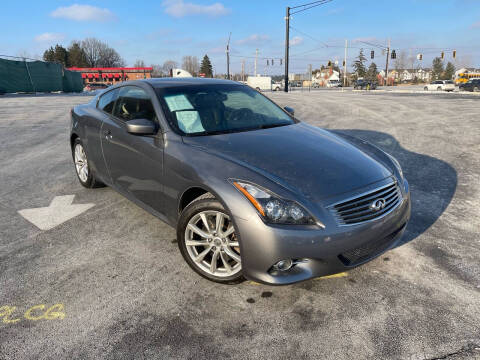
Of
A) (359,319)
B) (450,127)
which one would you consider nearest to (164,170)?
(359,319)

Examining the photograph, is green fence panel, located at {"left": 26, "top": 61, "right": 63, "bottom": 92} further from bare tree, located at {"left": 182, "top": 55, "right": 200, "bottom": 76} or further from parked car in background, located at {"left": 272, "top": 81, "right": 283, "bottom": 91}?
bare tree, located at {"left": 182, "top": 55, "right": 200, "bottom": 76}

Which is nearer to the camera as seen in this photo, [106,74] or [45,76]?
[45,76]

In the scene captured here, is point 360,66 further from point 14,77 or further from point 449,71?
point 14,77

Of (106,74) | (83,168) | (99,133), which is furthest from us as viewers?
(106,74)

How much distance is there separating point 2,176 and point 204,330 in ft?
16.9

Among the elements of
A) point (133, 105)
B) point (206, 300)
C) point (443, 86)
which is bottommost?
point (443, 86)

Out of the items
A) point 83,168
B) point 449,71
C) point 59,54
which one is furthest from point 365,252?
point 449,71

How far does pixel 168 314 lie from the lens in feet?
7.92

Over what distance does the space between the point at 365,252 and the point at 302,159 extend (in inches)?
34.1

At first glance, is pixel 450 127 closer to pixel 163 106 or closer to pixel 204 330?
pixel 163 106

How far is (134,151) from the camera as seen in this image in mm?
3449

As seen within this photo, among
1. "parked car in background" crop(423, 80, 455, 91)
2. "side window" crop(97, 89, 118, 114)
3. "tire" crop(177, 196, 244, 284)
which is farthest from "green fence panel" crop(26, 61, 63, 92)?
"parked car in background" crop(423, 80, 455, 91)

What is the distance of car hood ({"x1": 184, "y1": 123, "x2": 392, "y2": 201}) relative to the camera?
2.54m

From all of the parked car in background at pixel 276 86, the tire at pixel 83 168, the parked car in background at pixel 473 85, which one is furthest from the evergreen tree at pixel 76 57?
the tire at pixel 83 168
